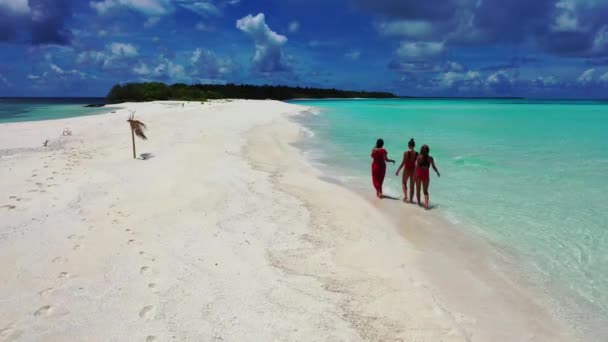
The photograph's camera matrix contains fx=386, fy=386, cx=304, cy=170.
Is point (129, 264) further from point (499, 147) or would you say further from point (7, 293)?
point (499, 147)

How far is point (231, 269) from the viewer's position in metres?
4.71

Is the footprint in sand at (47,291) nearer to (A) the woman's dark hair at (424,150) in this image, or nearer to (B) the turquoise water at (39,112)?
(A) the woman's dark hair at (424,150)

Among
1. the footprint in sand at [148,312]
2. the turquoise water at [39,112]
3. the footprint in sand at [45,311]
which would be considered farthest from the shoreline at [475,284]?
the turquoise water at [39,112]

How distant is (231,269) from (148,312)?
1.15 metres

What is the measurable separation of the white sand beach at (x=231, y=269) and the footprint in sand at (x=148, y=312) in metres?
0.02

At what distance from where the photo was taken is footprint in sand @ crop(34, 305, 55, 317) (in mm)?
3711

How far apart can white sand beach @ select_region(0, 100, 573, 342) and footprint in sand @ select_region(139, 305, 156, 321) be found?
0.05 ft

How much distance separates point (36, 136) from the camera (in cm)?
1691

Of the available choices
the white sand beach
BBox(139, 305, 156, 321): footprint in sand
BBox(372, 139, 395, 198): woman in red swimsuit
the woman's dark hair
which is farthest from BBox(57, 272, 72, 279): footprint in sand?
the woman's dark hair

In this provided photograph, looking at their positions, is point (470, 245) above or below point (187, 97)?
below

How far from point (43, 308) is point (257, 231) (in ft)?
9.47

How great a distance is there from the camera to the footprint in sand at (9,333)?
3.37 metres

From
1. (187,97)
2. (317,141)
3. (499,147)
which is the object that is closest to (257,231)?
(317,141)

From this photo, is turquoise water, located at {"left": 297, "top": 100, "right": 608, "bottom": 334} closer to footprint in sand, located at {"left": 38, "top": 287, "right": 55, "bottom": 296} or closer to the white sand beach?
the white sand beach
